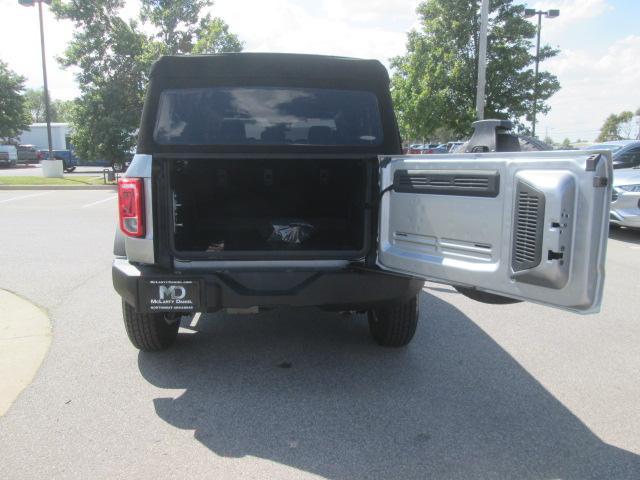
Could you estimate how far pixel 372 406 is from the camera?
11.0 feet

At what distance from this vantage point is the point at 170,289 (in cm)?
329

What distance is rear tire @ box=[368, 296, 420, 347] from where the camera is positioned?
401 centimetres

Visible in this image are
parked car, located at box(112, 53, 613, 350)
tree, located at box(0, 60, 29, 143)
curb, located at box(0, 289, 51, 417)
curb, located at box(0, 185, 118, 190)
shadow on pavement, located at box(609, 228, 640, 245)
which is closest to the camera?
parked car, located at box(112, 53, 613, 350)

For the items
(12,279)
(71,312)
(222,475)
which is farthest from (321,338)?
(12,279)

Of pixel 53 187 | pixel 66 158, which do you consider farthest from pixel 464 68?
pixel 66 158

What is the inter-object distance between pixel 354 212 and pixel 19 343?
294cm

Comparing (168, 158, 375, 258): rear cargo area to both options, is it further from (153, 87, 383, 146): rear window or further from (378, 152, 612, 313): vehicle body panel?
(378, 152, 612, 313): vehicle body panel

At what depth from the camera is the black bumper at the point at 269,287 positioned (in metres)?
3.30

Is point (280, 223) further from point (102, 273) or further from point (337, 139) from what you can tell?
point (102, 273)

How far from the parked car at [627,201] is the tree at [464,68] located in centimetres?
1275

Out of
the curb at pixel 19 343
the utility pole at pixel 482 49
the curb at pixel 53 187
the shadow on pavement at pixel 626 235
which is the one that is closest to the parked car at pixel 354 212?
the curb at pixel 19 343

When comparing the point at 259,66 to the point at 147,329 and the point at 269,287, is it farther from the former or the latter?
the point at 147,329

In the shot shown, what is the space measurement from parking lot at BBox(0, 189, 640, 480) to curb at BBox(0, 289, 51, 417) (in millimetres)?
97

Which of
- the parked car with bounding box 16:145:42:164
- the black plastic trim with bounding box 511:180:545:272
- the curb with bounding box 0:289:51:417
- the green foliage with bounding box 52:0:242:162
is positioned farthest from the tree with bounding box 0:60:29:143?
the black plastic trim with bounding box 511:180:545:272
